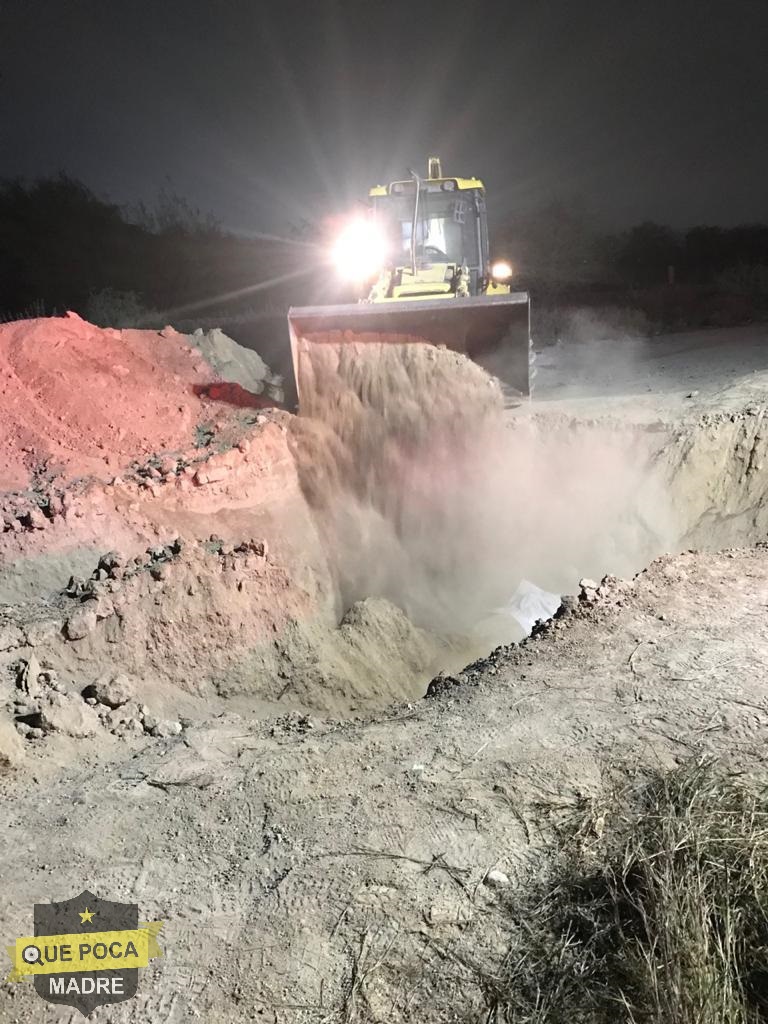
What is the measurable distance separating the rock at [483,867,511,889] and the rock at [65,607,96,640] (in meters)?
3.01

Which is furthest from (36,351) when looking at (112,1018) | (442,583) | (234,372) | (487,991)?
(487,991)

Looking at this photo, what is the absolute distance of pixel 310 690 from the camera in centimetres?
510

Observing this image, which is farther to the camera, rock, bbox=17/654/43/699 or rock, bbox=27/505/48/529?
rock, bbox=27/505/48/529

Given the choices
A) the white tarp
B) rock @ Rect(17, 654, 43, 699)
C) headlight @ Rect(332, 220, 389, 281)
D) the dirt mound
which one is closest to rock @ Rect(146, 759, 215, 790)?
rock @ Rect(17, 654, 43, 699)

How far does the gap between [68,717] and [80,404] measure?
158 inches

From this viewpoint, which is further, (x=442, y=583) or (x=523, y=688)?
(x=442, y=583)

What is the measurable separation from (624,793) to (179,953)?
1754mm

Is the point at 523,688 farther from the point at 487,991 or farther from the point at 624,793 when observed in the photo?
the point at 487,991

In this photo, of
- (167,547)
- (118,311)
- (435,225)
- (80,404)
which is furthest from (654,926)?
(118,311)

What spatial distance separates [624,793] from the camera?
277cm

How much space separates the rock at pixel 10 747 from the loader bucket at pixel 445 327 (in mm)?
4569

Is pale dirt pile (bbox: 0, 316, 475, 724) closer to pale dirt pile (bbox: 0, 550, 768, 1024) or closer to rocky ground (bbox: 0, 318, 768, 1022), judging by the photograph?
rocky ground (bbox: 0, 318, 768, 1022)

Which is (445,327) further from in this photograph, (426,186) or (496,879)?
(496,879)

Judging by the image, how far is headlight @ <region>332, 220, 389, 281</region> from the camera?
875 centimetres
